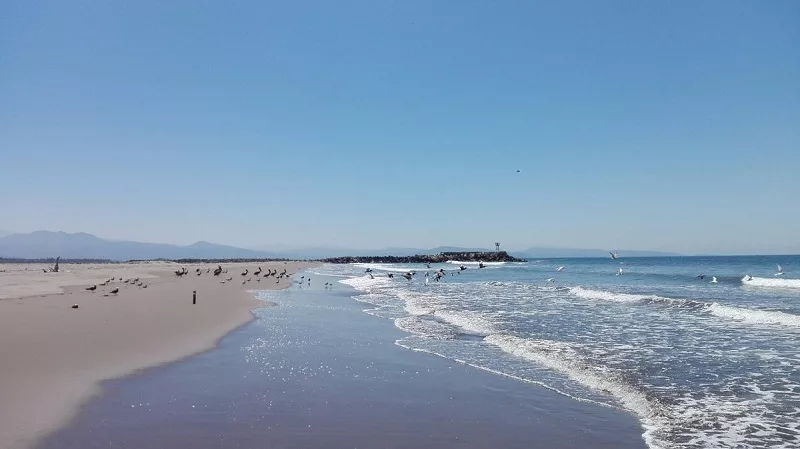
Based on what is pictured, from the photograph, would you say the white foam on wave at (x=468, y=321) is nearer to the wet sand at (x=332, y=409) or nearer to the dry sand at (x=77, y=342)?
the wet sand at (x=332, y=409)

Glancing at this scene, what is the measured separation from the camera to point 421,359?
11.9 meters

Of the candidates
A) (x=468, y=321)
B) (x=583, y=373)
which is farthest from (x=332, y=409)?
(x=468, y=321)

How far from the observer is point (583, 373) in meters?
10.7

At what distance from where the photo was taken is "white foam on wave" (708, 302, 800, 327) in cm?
1797

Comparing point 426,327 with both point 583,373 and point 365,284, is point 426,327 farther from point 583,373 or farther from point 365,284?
point 365,284

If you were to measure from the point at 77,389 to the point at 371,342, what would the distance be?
7.21m

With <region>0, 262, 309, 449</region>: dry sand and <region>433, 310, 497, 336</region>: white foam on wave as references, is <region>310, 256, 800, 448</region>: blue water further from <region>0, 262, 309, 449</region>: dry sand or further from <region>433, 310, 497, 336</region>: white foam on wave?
<region>0, 262, 309, 449</region>: dry sand

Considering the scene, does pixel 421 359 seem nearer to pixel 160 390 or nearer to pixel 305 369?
pixel 305 369

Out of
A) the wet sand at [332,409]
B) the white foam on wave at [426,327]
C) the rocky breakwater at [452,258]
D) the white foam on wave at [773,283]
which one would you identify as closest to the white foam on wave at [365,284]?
the white foam on wave at [426,327]

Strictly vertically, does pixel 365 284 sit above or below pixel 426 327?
above

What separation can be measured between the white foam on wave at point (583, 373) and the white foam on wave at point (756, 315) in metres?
9.45

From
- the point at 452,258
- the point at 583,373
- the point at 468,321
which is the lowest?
the point at 583,373

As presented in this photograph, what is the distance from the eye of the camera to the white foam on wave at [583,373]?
25.2ft

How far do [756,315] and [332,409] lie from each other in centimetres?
1823
